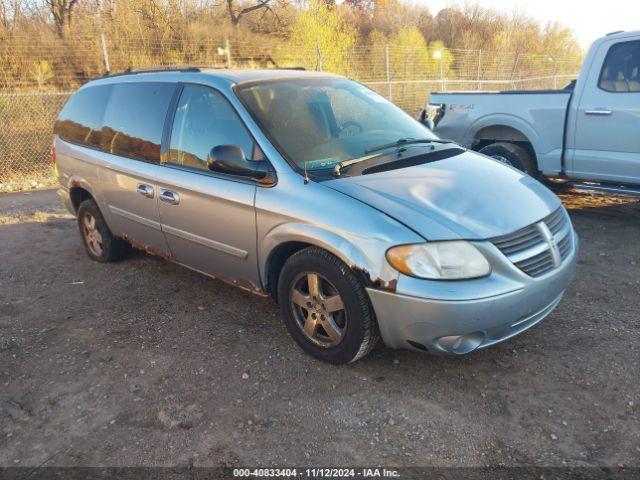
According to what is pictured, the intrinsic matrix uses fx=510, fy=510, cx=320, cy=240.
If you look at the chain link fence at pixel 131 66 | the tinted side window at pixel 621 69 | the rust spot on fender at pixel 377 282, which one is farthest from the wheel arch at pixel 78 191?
the tinted side window at pixel 621 69

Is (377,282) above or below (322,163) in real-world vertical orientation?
below

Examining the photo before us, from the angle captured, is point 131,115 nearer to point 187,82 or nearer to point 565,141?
point 187,82

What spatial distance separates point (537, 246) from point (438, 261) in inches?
26.5

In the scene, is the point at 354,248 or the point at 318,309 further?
the point at 318,309

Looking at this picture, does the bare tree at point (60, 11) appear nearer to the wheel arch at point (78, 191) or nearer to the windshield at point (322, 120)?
the wheel arch at point (78, 191)

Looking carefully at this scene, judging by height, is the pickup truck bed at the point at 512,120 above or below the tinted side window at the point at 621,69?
below

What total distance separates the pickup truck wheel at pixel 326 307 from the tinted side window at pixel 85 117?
2.66 metres

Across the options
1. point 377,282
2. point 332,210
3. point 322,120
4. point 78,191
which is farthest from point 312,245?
point 78,191

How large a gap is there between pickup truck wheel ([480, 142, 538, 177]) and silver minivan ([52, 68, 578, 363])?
2.64 meters

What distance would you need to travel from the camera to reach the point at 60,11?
52.8 feet

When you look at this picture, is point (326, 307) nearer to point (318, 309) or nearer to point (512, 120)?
point (318, 309)

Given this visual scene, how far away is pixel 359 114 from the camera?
396 cm

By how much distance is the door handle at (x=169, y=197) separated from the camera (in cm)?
379

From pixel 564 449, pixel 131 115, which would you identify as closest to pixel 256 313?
pixel 131 115
